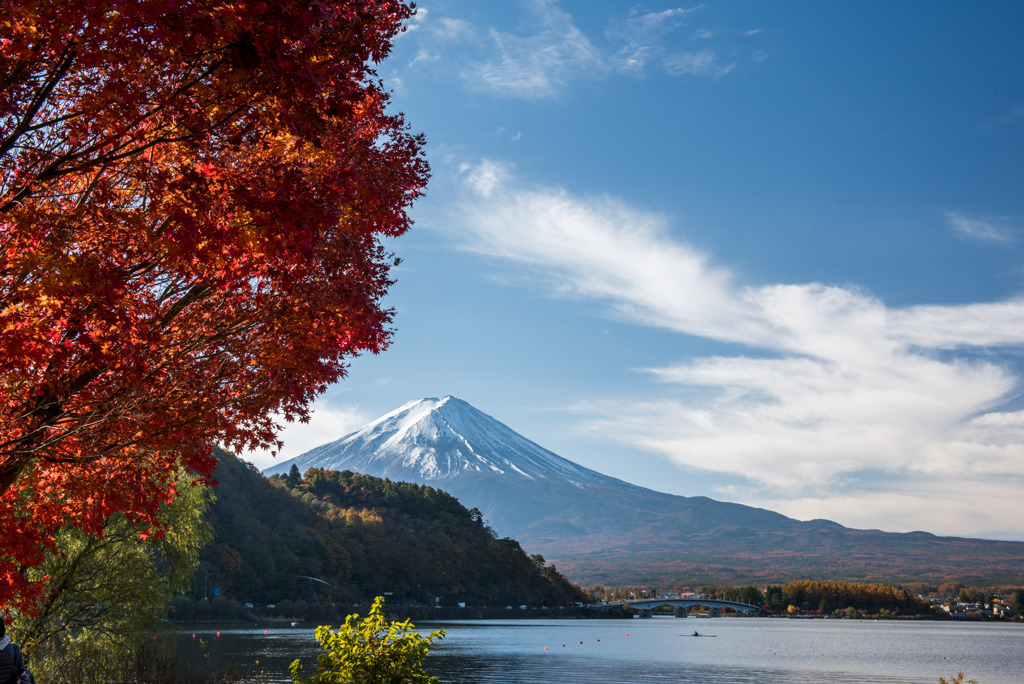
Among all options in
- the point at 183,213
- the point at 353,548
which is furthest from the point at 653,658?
the point at 183,213

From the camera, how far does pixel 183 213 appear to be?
479cm

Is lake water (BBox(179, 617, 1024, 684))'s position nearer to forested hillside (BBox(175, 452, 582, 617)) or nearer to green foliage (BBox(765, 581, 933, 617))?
forested hillside (BBox(175, 452, 582, 617))

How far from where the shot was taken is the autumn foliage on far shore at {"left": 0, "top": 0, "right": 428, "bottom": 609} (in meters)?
4.73

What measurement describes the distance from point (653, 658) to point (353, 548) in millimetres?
47355

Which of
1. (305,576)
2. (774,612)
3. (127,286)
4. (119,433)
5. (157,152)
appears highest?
(157,152)

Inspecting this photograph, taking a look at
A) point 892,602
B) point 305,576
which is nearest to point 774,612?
point 892,602

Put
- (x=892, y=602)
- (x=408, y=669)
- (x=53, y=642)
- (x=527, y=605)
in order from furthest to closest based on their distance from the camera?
(x=892, y=602), (x=527, y=605), (x=53, y=642), (x=408, y=669)

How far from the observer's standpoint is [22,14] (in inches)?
167

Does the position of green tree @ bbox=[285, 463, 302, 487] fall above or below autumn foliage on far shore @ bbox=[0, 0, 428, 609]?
above

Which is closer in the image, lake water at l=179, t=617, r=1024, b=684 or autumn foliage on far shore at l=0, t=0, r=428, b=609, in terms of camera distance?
autumn foliage on far shore at l=0, t=0, r=428, b=609

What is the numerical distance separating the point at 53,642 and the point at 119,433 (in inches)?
634

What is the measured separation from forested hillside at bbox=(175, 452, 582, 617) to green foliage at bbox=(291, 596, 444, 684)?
→ 63.5 meters

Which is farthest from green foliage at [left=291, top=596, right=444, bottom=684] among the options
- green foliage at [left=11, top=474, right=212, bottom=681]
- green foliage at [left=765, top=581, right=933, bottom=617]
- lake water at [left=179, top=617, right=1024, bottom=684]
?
green foliage at [left=765, top=581, right=933, bottom=617]

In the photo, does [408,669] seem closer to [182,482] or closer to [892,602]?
[182,482]
